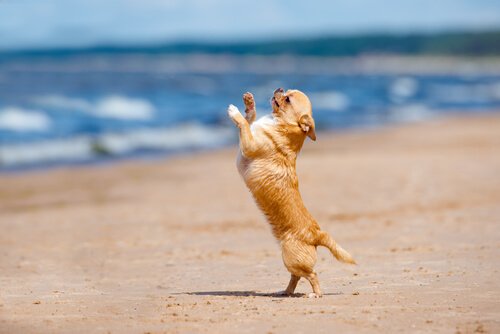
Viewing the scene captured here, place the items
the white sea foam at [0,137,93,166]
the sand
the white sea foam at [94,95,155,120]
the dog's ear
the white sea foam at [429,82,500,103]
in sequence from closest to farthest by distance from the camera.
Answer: the sand < the dog's ear < the white sea foam at [0,137,93,166] < the white sea foam at [94,95,155,120] < the white sea foam at [429,82,500,103]

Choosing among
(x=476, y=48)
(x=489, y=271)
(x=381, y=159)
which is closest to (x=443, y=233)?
(x=489, y=271)

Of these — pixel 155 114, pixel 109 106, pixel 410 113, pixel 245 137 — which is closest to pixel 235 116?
pixel 245 137

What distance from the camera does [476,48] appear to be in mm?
128125

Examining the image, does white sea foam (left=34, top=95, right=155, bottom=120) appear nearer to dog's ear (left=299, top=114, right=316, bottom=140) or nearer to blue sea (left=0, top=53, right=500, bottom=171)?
blue sea (left=0, top=53, right=500, bottom=171)

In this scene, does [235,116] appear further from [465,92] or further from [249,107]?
[465,92]

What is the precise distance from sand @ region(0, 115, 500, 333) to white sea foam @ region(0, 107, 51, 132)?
932cm

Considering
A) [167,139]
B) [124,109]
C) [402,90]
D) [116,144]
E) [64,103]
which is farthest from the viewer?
[402,90]

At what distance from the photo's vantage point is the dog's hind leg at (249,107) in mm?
8055

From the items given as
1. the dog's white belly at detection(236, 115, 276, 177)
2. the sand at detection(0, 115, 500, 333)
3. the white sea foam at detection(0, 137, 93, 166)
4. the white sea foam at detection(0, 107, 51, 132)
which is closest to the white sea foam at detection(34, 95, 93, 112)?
the white sea foam at detection(0, 107, 51, 132)

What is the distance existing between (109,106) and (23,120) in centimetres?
652

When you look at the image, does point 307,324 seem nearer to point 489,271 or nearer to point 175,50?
point 489,271

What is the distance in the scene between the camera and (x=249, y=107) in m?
8.13

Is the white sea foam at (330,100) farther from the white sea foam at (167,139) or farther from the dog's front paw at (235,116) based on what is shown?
the dog's front paw at (235,116)

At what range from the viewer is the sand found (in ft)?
23.4
